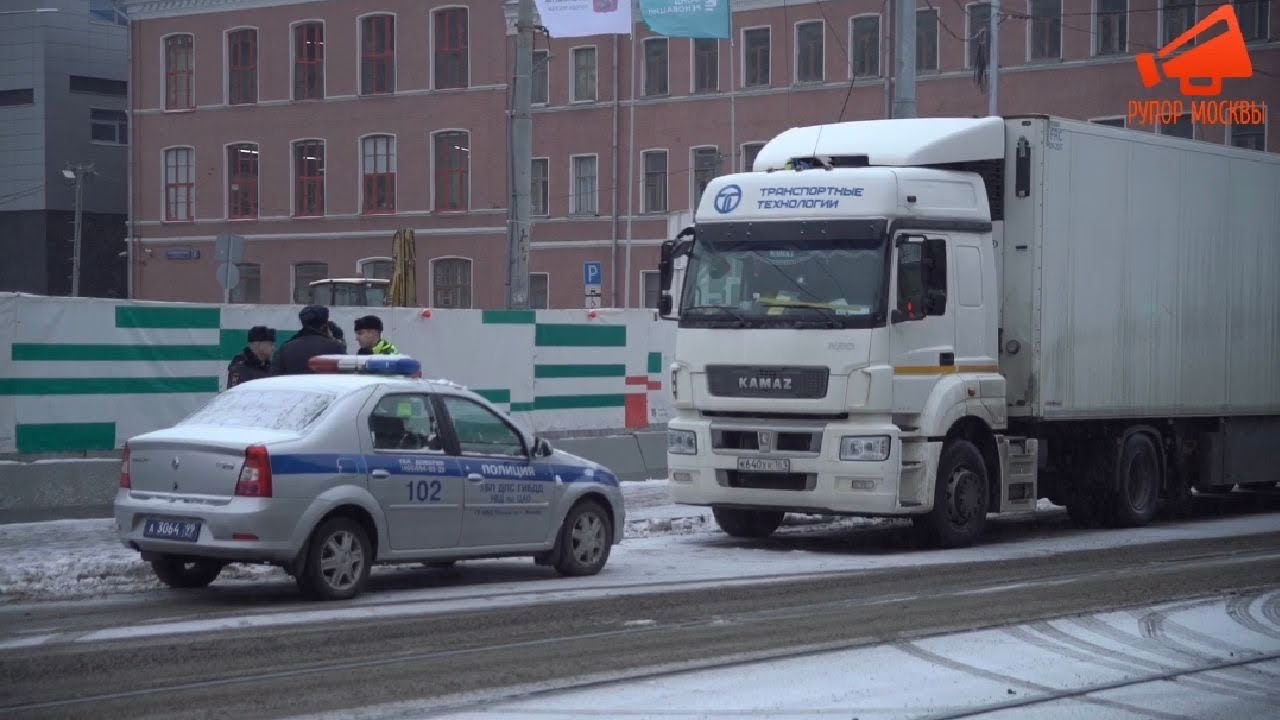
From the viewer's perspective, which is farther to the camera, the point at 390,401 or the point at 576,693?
the point at 390,401

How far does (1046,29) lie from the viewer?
5312cm

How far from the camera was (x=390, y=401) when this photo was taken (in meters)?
13.0

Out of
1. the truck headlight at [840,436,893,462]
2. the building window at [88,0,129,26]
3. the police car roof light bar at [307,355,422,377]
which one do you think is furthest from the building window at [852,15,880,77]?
the police car roof light bar at [307,355,422,377]

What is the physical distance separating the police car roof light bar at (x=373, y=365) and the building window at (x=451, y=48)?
5036cm

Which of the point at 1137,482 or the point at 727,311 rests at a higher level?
the point at 727,311

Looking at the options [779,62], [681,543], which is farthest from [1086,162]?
[779,62]

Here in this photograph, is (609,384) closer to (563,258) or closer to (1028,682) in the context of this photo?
(1028,682)

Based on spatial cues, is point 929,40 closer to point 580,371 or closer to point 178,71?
point 178,71

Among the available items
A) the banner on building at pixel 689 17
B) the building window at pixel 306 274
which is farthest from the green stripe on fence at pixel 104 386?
the building window at pixel 306 274

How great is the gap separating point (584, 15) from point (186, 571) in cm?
1663

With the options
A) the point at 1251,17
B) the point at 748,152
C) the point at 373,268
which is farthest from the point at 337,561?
the point at 373,268

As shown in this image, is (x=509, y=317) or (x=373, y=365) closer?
(x=373, y=365)

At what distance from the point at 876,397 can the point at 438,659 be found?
6.94m

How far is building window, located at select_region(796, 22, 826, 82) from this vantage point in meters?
57.6
